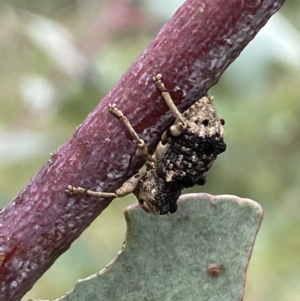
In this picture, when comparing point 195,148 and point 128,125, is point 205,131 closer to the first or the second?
point 195,148

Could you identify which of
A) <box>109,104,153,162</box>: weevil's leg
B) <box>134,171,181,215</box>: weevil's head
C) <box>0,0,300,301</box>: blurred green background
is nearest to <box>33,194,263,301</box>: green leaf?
<box>134,171,181,215</box>: weevil's head

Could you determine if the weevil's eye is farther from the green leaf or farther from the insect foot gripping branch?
the green leaf

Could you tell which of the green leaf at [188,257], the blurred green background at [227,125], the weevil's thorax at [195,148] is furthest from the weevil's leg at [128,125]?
the blurred green background at [227,125]

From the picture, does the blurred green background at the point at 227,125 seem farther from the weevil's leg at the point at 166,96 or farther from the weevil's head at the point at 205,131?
the weevil's leg at the point at 166,96

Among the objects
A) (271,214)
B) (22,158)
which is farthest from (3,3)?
(271,214)

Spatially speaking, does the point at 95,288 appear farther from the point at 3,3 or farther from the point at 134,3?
the point at 3,3

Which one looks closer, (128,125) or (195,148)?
(128,125)

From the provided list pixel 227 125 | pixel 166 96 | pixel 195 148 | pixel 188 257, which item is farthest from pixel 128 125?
pixel 227 125
